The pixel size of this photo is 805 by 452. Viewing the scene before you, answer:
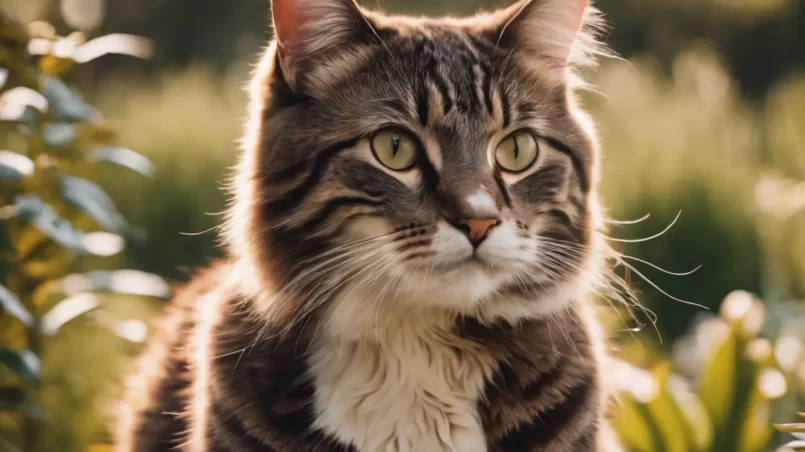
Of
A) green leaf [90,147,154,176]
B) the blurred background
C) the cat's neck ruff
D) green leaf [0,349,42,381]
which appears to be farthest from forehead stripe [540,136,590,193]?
green leaf [0,349,42,381]

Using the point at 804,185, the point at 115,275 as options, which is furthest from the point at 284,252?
the point at 804,185

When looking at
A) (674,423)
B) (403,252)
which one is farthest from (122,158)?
(674,423)

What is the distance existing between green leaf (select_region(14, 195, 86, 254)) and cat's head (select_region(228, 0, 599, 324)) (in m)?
0.52

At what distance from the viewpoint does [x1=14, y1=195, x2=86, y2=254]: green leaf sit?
218 centimetres

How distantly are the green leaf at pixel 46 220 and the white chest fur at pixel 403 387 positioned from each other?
2.59 feet

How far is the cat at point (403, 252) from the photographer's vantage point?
A: 1722 mm

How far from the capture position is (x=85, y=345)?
312 cm

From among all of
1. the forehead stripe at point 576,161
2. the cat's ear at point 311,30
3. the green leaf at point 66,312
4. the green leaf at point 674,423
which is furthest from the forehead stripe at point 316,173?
the green leaf at point 674,423

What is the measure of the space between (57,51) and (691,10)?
556 centimetres

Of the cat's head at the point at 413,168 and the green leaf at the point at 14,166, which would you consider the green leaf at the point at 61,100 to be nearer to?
A: the green leaf at the point at 14,166

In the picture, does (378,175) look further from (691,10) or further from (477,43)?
(691,10)

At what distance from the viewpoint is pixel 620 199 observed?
452 cm

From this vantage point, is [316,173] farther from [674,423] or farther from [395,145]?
[674,423]

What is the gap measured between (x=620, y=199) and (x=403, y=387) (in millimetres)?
2992
